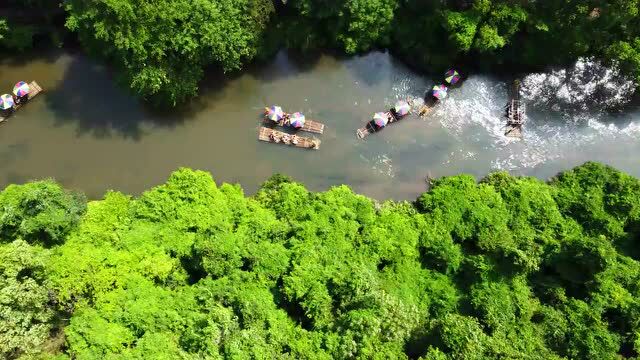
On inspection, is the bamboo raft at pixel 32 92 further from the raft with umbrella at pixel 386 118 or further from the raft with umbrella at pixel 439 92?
the raft with umbrella at pixel 439 92

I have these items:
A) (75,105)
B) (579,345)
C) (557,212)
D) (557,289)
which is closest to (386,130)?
(557,212)

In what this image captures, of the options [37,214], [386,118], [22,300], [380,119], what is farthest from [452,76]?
[22,300]

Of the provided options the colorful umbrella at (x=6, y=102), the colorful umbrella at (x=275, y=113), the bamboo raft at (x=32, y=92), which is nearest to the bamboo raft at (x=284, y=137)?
the colorful umbrella at (x=275, y=113)

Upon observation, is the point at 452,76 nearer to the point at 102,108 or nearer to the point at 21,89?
the point at 102,108

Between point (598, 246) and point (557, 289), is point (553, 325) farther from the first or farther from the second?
point (598, 246)

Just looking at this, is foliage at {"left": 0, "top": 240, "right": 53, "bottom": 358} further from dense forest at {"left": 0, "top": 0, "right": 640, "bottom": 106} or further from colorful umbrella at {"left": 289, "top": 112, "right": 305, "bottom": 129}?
colorful umbrella at {"left": 289, "top": 112, "right": 305, "bottom": 129}
